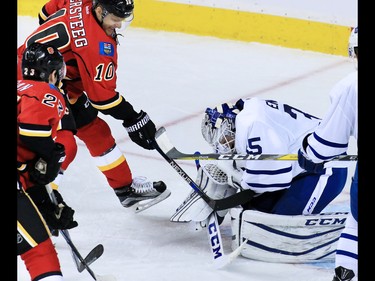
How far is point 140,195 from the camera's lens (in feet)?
12.4

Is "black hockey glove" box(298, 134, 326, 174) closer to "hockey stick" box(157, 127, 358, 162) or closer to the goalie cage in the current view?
"hockey stick" box(157, 127, 358, 162)

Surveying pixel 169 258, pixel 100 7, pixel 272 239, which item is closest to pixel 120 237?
pixel 169 258

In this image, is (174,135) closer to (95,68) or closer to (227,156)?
(95,68)

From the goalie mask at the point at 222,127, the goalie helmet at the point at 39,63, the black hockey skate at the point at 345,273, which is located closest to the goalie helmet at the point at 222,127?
the goalie mask at the point at 222,127

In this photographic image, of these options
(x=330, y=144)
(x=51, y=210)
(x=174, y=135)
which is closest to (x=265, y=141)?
(x=330, y=144)

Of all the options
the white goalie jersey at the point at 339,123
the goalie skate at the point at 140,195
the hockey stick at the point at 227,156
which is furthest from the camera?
the goalie skate at the point at 140,195

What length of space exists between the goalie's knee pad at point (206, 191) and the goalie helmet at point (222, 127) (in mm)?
165

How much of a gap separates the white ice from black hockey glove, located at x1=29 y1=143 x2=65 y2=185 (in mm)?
525

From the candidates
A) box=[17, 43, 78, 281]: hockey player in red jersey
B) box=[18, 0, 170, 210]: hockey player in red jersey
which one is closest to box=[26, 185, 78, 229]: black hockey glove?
box=[17, 43, 78, 281]: hockey player in red jersey

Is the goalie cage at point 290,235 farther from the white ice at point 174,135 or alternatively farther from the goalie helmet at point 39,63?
the goalie helmet at point 39,63

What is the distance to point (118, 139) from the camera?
4555 millimetres

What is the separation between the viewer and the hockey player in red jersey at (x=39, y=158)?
2539 millimetres

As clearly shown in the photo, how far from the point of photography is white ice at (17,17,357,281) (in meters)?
3.23

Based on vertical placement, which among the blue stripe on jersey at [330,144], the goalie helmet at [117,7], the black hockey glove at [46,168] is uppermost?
the goalie helmet at [117,7]
